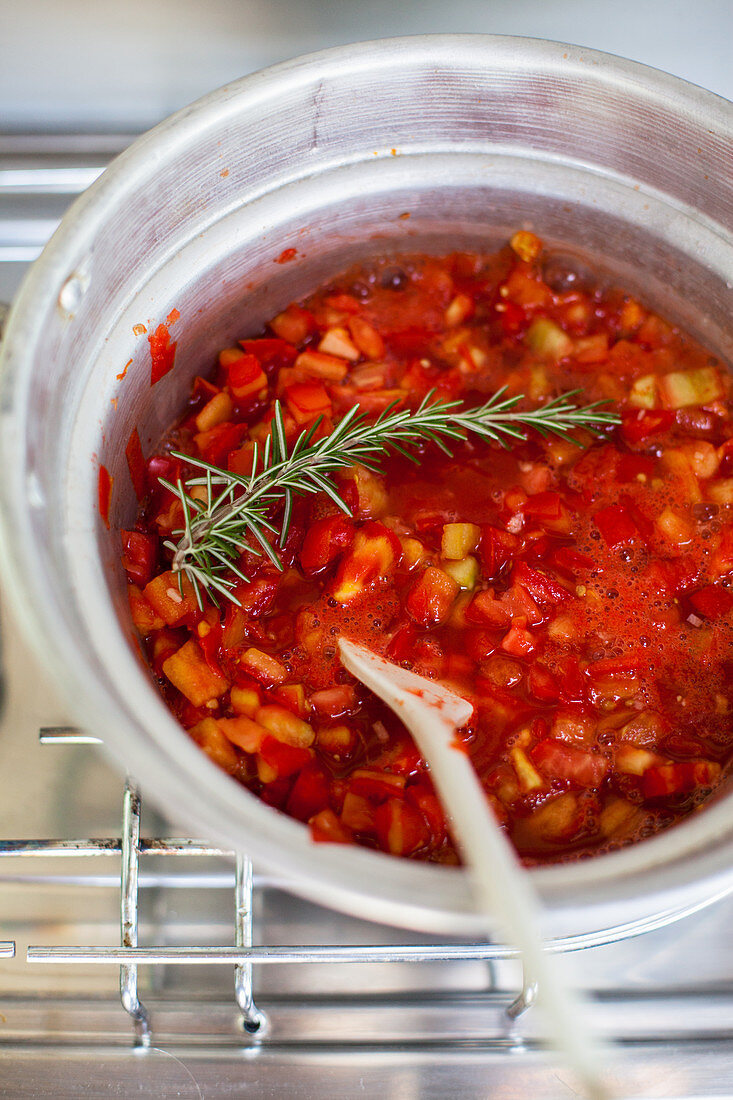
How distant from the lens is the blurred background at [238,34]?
1.22 m

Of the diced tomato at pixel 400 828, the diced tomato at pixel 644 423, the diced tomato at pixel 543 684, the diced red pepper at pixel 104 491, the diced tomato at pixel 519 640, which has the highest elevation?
the diced tomato at pixel 644 423

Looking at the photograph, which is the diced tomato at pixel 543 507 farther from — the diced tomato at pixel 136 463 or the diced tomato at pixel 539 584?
the diced tomato at pixel 136 463

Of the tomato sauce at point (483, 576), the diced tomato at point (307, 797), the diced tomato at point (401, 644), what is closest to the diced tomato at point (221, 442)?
the tomato sauce at point (483, 576)

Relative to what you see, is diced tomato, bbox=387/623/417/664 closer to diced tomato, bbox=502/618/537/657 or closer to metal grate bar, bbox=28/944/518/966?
diced tomato, bbox=502/618/537/657

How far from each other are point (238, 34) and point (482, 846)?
127 cm

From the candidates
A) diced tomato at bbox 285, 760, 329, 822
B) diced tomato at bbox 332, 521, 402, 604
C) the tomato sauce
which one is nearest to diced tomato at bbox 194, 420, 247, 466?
the tomato sauce

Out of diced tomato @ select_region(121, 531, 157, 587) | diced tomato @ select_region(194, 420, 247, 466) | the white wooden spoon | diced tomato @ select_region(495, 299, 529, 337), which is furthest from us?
diced tomato @ select_region(495, 299, 529, 337)

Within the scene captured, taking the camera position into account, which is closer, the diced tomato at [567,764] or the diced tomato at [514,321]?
the diced tomato at [567,764]

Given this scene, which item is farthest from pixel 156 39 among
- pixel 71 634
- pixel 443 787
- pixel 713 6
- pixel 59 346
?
pixel 443 787

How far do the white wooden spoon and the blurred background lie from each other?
0.98 m

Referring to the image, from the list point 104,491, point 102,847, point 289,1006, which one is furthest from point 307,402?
point 289,1006

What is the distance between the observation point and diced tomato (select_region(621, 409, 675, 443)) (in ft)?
3.96

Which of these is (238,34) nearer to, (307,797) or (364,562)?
(364,562)

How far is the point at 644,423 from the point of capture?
47.5 inches
